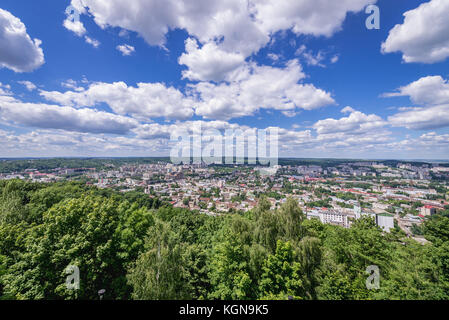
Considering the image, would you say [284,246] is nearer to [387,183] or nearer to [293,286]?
[293,286]

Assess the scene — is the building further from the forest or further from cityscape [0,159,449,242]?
the forest

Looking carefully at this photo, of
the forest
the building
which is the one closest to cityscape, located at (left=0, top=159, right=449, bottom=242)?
the building

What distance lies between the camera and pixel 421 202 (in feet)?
216

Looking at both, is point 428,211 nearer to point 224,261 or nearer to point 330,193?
point 330,193

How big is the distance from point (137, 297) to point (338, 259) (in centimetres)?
1455

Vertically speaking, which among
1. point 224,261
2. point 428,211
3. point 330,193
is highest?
point 224,261

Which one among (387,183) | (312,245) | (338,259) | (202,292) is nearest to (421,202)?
(387,183)

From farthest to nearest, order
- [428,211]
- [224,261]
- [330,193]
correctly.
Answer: [330,193] → [428,211] → [224,261]

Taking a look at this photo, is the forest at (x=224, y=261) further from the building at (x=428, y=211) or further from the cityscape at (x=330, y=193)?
the building at (x=428, y=211)

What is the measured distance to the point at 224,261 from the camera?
962 cm

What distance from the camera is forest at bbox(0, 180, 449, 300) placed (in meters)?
8.41

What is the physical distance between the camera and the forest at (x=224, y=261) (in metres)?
8.41

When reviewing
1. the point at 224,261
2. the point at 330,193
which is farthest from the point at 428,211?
the point at 224,261

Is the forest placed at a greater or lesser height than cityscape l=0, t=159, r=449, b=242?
greater
